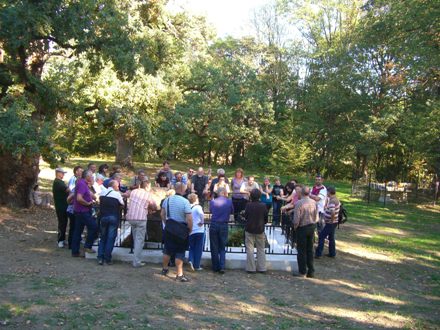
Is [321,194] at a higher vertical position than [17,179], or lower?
higher

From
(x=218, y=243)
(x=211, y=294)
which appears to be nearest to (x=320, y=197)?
(x=218, y=243)

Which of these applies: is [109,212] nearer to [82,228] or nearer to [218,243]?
[82,228]

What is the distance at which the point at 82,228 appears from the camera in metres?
9.02

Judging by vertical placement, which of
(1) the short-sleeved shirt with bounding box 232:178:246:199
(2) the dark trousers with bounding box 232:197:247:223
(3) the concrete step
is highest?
(1) the short-sleeved shirt with bounding box 232:178:246:199

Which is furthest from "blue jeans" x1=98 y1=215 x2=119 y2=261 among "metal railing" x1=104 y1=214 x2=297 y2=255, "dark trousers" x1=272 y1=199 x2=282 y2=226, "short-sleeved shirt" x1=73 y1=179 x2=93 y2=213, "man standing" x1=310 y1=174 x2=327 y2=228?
"dark trousers" x1=272 y1=199 x2=282 y2=226

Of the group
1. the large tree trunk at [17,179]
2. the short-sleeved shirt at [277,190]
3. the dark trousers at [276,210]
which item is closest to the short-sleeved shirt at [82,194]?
the large tree trunk at [17,179]

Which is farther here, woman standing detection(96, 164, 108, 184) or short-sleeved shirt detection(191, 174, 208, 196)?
short-sleeved shirt detection(191, 174, 208, 196)

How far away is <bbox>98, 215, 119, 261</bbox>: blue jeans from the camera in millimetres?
8492

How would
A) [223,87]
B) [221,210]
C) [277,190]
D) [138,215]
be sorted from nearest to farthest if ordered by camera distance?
[221,210] → [138,215] → [277,190] → [223,87]

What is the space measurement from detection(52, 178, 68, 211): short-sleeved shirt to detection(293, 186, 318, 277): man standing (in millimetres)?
5114

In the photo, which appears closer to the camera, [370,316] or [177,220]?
[370,316]

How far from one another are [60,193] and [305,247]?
216 inches

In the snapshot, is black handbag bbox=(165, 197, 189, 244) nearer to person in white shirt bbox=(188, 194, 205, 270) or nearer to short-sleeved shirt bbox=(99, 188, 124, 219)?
person in white shirt bbox=(188, 194, 205, 270)

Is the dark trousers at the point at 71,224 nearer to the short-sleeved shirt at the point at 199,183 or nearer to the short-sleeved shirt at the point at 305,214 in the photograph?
the short-sleeved shirt at the point at 199,183
